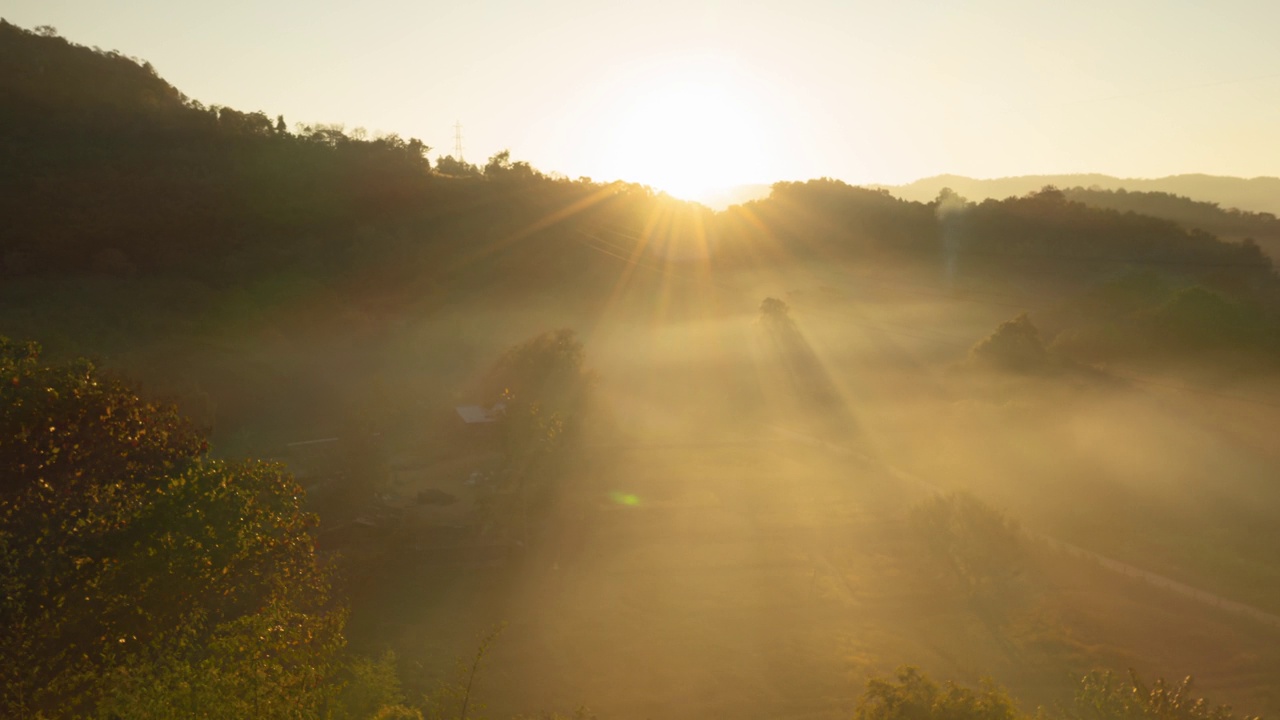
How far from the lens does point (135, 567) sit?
4.92 metres

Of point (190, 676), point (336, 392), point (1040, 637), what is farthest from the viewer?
point (336, 392)

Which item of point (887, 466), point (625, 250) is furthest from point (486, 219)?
point (887, 466)

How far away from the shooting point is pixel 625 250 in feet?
118

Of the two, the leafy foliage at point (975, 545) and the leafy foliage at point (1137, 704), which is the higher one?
the leafy foliage at point (1137, 704)

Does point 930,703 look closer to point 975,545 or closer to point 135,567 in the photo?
point 135,567

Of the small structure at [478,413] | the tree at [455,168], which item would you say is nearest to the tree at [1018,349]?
the small structure at [478,413]

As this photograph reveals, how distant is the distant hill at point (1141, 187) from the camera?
71.1 feet

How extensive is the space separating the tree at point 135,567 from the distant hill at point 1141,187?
2365 centimetres

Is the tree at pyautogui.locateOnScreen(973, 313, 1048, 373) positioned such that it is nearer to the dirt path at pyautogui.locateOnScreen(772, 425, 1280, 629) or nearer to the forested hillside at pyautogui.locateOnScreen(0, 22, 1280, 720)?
the forested hillside at pyautogui.locateOnScreen(0, 22, 1280, 720)

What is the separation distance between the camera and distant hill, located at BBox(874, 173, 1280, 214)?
853 inches

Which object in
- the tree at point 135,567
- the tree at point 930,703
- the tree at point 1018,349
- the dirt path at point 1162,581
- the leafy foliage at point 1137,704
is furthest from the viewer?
the tree at point 1018,349

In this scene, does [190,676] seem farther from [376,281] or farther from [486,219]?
[486,219]

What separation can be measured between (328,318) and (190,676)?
81.8 feet

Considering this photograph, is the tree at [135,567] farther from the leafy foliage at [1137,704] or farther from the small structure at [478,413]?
the small structure at [478,413]
